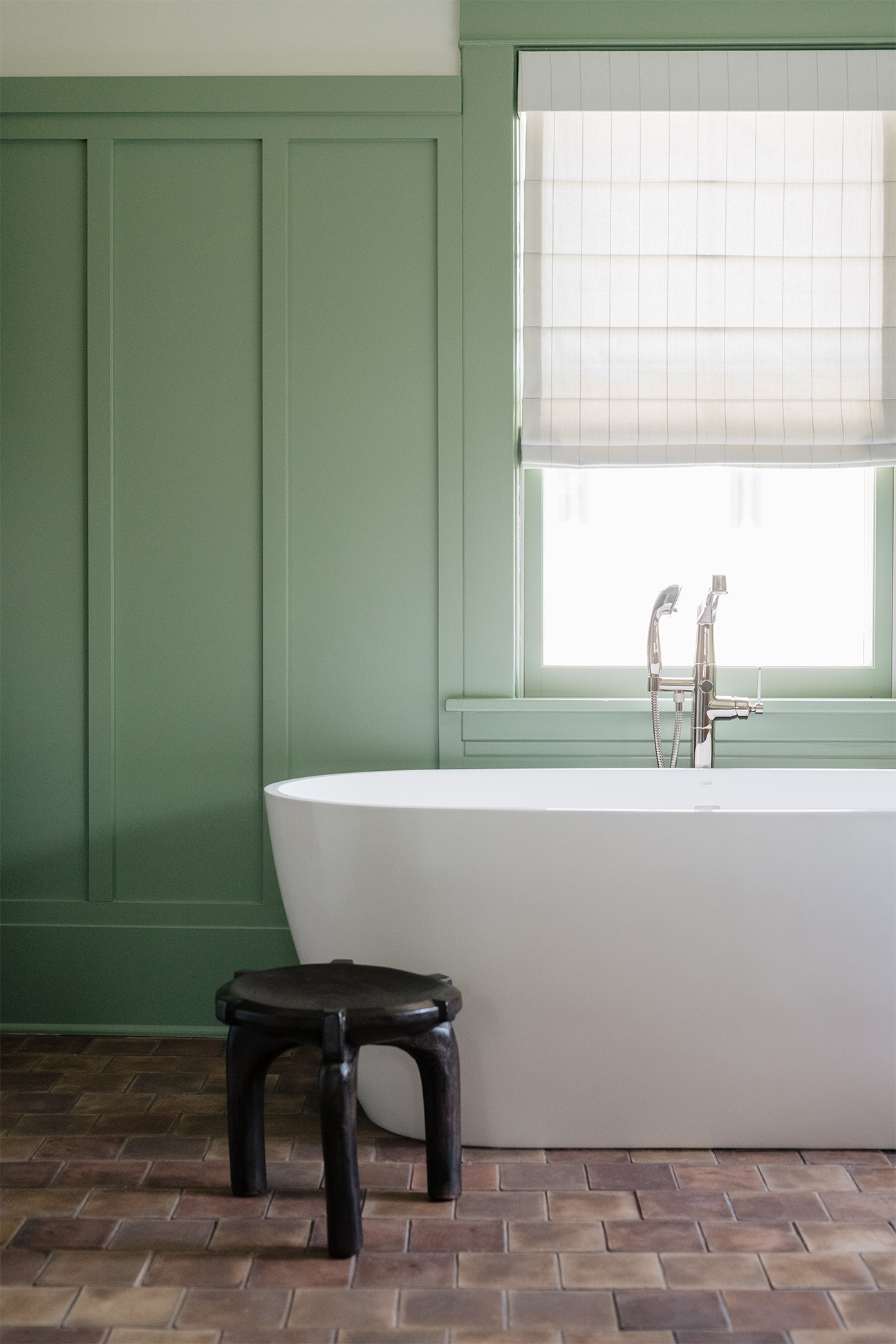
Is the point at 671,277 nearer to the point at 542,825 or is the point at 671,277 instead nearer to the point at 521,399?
the point at 521,399

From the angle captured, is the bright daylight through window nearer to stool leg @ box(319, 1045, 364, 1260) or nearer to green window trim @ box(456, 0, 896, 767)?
green window trim @ box(456, 0, 896, 767)

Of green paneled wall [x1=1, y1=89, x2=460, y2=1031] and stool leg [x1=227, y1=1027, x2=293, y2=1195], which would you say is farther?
green paneled wall [x1=1, y1=89, x2=460, y2=1031]

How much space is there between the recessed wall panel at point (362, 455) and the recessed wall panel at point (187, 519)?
4.4 inches

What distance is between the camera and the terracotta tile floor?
1.31m

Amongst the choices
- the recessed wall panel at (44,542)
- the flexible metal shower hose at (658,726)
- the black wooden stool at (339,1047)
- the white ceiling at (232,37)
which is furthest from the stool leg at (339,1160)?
the white ceiling at (232,37)

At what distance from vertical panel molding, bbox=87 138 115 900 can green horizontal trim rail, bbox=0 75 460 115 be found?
124mm

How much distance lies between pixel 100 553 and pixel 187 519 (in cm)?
22

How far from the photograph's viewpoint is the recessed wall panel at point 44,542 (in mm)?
2455

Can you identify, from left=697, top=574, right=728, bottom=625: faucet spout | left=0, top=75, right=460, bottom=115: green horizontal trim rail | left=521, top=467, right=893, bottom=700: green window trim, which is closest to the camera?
left=697, top=574, right=728, bottom=625: faucet spout

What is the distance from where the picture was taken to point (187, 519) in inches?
96.9

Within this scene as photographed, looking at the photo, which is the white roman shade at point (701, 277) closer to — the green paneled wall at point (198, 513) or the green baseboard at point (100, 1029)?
the green paneled wall at point (198, 513)

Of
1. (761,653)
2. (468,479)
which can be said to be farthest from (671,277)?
(761,653)

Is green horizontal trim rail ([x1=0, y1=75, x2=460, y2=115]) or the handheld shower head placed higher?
green horizontal trim rail ([x1=0, y1=75, x2=460, y2=115])

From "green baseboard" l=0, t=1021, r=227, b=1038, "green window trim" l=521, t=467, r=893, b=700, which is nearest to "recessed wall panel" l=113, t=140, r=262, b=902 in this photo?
"green baseboard" l=0, t=1021, r=227, b=1038
